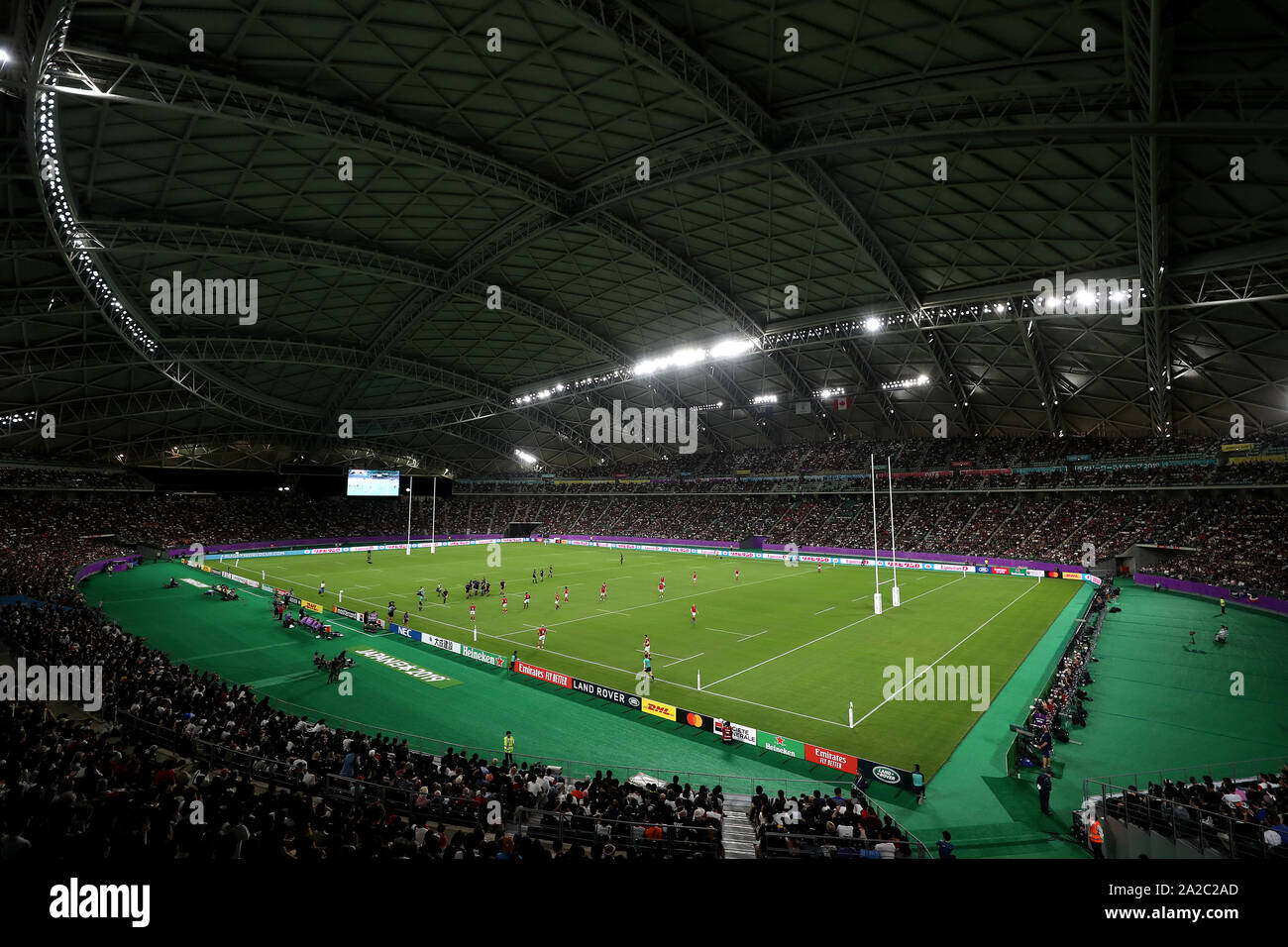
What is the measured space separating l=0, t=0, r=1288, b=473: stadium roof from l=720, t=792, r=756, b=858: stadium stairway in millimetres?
24747

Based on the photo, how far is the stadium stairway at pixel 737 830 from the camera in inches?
468

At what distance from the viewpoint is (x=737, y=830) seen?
42.8ft

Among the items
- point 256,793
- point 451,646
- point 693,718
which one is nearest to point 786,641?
point 693,718

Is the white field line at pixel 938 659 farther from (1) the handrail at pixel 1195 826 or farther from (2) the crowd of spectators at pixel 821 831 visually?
(1) the handrail at pixel 1195 826

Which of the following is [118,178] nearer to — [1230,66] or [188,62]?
[188,62]

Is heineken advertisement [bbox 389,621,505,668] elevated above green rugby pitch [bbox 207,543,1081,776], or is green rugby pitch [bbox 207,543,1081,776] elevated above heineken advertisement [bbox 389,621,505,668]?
heineken advertisement [bbox 389,621,505,668]

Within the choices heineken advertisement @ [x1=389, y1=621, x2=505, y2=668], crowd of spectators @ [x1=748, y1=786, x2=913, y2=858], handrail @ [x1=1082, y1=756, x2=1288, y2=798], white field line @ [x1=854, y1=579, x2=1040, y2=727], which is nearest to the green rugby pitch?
white field line @ [x1=854, y1=579, x2=1040, y2=727]

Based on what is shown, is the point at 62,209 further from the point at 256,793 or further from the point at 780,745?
the point at 780,745

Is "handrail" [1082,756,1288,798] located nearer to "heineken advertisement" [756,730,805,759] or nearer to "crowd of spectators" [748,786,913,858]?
"heineken advertisement" [756,730,805,759]

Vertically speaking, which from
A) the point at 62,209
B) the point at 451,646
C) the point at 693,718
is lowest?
the point at 693,718

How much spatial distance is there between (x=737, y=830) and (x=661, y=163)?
100 feet

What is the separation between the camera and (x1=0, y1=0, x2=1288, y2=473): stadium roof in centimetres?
2247

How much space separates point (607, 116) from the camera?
29.4 m
